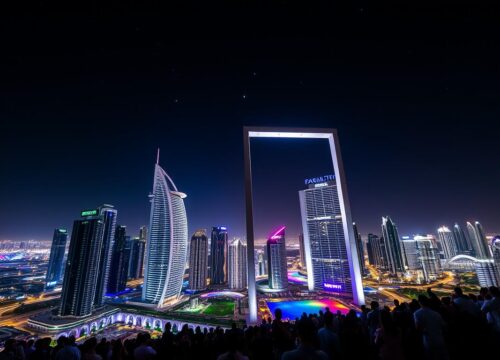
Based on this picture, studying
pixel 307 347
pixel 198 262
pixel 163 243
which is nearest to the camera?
pixel 307 347

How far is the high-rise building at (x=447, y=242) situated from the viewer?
8447 centimetres

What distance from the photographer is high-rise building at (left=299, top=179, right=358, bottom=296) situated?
146 ft

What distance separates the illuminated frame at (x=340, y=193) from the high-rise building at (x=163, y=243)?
4442cm

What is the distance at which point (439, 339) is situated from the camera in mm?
3141

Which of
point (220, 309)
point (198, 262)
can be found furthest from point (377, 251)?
point (198, 262)

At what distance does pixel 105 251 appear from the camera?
183 feet

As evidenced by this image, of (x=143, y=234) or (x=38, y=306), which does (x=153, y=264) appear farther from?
(x=143, y=234)

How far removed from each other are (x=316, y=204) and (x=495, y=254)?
126 feet

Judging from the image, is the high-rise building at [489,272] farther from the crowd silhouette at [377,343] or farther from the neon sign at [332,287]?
the crowd silhouette at [377,343]

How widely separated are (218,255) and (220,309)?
34247mm

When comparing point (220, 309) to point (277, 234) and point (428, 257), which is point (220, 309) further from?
point (428, 257)

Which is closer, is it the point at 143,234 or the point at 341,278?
the point at 341,278

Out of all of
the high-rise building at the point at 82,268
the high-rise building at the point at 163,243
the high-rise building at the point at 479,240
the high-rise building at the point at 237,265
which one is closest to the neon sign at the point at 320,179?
the high-rise building at the point at 163,243

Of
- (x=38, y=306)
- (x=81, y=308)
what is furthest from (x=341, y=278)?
(x=38, y=306)
